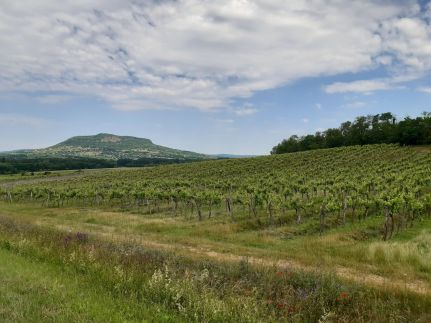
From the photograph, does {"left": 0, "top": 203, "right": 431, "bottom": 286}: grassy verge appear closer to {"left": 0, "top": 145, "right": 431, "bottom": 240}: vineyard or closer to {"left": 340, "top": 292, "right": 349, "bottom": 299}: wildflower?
{"left": 0, "top": 145, "right": 431, "bottom": 240}: vineyard

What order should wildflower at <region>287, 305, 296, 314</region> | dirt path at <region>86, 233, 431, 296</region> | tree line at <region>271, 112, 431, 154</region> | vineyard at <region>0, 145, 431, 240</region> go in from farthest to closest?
tree line at <region>271, 112, 431, 154</region>, vineyard at <region>0, 145, 431, 240</region>, dirt path at <region>86, 233, 431, 296</region>, wildflower at <region>287, 305, 296, 314</region>

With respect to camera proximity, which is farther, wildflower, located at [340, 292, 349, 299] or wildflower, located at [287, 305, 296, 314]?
wildflower, located at [340, 292, 349, 299]

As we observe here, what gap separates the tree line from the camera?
94.2 m

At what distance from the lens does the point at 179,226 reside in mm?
27969

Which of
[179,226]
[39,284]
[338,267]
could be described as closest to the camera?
[39,284]

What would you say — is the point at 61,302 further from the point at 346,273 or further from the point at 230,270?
the point at 346,273

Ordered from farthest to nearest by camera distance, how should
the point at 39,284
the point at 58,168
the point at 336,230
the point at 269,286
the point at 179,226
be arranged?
1. the point at 58,168
2. the point at 179,226
3. the point at 336,230
4. the point at 269,286
5. the point at 39,284

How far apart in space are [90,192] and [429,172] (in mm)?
39276

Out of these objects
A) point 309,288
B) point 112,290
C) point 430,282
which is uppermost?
point 112,290

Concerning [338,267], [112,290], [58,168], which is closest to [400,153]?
[338,267]

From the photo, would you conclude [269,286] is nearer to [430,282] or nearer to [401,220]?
[430,282]

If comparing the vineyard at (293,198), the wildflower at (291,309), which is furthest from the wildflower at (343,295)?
the vineyard at (293,198)

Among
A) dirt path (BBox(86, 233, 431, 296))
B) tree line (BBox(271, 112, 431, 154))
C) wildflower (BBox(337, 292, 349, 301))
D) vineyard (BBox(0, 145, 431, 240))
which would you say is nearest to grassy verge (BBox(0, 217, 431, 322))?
wildflower (BBox(337, 292, 349, 301))

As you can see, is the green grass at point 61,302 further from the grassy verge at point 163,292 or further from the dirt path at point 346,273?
the dirt path at point 346,273
